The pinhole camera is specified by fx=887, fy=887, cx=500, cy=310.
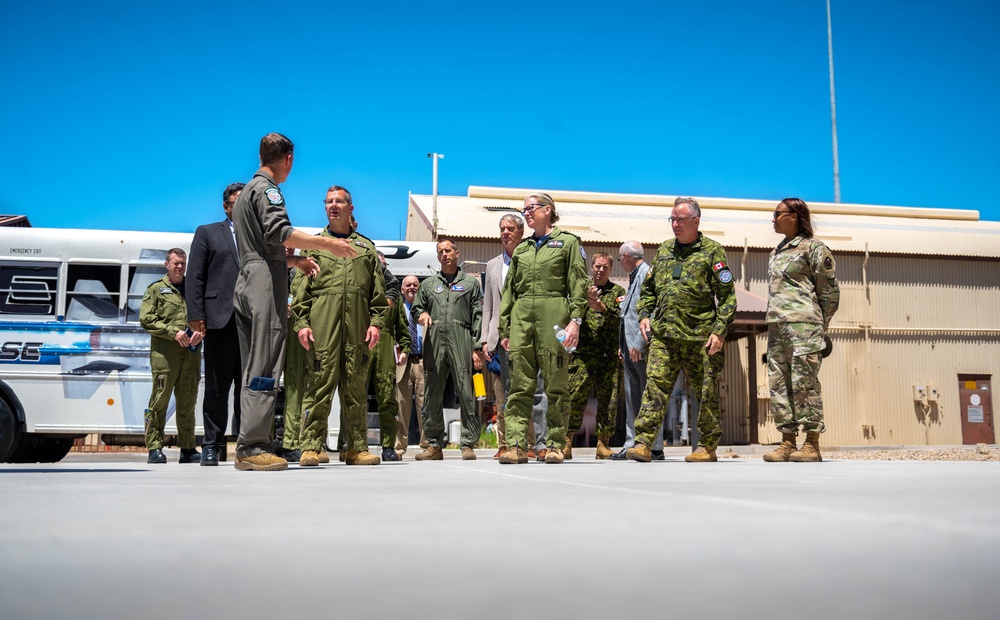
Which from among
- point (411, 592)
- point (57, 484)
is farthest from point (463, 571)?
point (57, 484)

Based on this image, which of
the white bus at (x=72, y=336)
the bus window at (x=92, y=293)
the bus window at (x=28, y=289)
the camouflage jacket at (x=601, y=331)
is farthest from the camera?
the bus window at (x=92, y=293)

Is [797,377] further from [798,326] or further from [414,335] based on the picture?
[414,335]

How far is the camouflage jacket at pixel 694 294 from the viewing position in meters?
6.55

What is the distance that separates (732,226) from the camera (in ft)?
85.6

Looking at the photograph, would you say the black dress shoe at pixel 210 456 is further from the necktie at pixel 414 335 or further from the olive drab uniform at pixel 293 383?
the necktie at pixel 414 335

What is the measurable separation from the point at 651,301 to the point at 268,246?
3.04 metres

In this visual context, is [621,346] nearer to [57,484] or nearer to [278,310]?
[278,310]

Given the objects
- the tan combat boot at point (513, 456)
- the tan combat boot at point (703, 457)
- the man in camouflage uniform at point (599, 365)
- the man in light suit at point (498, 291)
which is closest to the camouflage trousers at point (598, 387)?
the man in camouflage uniform at point (599, 365)

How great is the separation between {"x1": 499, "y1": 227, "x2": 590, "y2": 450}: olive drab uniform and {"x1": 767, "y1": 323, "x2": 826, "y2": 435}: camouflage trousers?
4.63ft

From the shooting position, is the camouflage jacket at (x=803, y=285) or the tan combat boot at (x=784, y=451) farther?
the camouflage jacket at (x=803, y=285)

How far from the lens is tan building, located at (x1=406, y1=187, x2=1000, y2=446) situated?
926 inches

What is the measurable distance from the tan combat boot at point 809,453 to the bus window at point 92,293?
7.63m

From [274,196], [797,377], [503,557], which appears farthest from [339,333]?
[503,557]

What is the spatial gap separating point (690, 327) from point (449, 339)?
257cm
